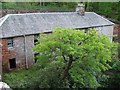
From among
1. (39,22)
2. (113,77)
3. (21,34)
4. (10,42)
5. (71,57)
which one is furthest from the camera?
(39,22)

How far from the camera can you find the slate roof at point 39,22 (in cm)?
2742

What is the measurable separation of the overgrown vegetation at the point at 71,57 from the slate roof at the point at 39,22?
6.82m

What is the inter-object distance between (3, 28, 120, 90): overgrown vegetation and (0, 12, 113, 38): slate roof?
269 inches

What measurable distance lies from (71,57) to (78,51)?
130cm

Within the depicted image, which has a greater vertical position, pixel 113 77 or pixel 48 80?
pixel 48 80

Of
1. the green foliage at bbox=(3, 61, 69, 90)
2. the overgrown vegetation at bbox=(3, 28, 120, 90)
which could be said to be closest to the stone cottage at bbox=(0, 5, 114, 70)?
the green foliage at bbox=(3, 61, 69, 90)

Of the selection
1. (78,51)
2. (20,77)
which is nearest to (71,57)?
(78,51)

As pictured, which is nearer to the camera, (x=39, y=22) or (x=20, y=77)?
(x=20, y=77)

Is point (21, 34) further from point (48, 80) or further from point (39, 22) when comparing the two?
point (48, 80)

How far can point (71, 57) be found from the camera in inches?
804

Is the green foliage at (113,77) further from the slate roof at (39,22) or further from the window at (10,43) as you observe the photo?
the window at (10,43)

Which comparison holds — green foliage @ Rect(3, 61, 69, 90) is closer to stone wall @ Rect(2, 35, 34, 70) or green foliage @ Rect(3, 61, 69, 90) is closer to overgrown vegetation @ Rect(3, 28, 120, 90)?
overgrown vegetation @ Rect(3, 28, 120, 90)

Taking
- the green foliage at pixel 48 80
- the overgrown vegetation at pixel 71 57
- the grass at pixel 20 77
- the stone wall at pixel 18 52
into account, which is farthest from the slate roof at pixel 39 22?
the overgrown vegetation at pixel 71 57

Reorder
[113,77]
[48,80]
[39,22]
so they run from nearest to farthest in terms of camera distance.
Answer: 1. [48,80]
2. [113,77]
3. [39,22]
